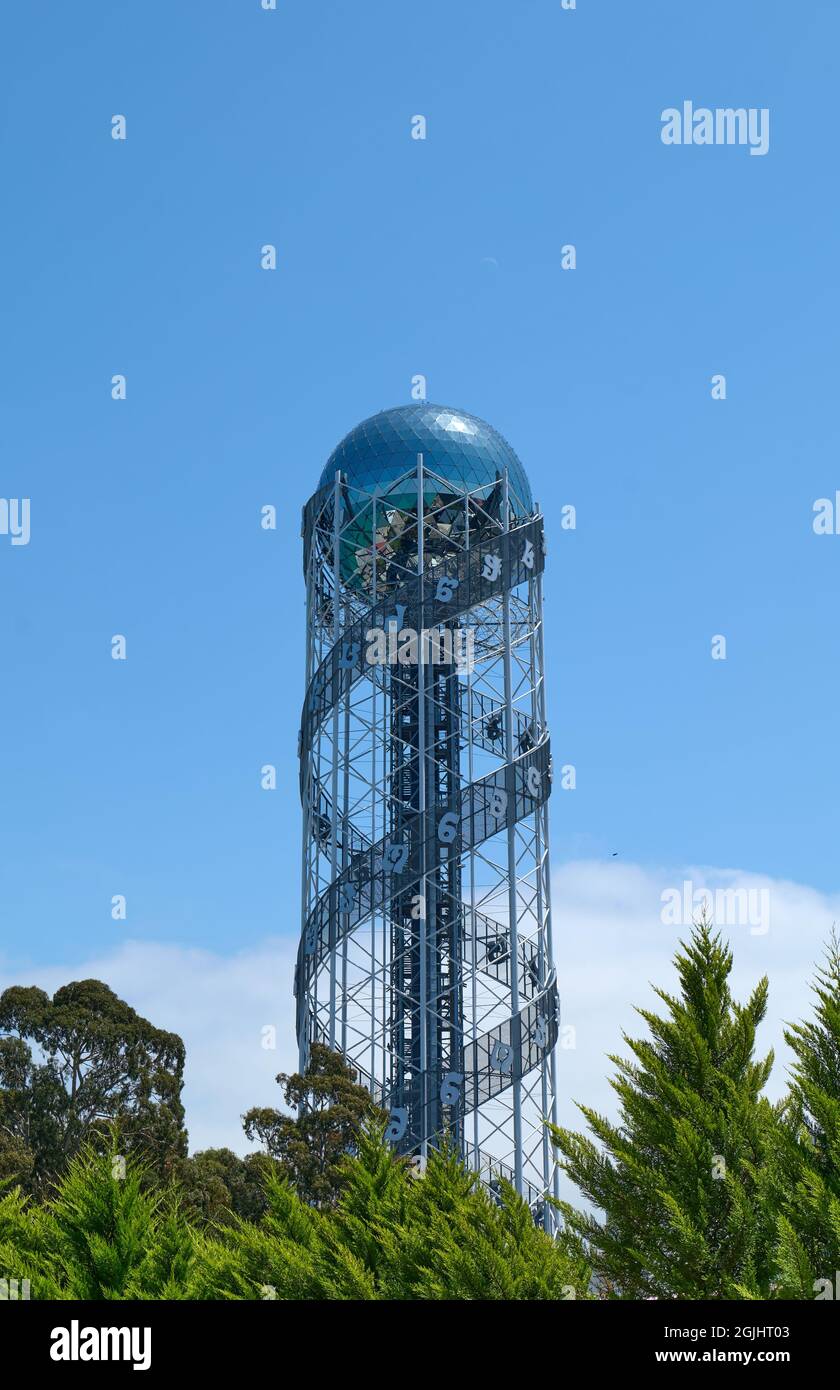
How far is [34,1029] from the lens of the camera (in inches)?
1918

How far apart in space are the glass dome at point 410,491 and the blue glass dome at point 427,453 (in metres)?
0.04

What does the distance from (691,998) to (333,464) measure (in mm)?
43068

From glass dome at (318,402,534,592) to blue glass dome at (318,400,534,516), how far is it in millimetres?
37

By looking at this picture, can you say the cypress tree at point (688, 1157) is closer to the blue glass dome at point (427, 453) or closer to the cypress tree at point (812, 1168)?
the cypress tree at point (812, 1168)

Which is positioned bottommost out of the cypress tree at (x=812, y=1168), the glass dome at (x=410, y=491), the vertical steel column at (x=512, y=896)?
the cypress tree at (x=812, y=1168)

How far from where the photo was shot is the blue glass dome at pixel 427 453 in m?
56.5

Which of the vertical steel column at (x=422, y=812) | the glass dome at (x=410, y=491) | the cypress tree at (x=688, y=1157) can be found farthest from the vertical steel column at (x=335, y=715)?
the cypress tree at (x=688, y=1157)

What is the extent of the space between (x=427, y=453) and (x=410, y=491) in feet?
5.37

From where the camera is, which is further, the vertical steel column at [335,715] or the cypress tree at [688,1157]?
the vertical steel column at [335,715]

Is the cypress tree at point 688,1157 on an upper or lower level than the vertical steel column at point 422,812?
lower

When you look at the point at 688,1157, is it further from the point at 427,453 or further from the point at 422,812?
the point at 427,453

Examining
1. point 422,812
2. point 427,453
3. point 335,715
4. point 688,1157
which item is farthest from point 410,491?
point 688,1157
